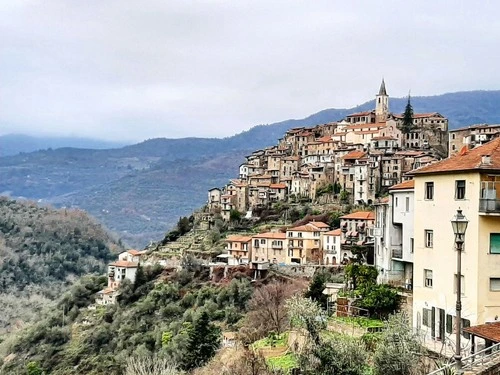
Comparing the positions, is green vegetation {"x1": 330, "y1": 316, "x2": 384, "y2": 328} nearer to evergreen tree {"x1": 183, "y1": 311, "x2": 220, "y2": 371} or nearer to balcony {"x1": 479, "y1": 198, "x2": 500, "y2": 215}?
balcony {"x1": 479, "y1": 198, "x2": 500, "y2": 215}

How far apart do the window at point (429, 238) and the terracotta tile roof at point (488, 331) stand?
442 cm

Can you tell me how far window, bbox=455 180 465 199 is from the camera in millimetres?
19250

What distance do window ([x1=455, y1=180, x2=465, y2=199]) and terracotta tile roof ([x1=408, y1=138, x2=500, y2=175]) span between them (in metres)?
0.37

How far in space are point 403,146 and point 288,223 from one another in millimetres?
22303

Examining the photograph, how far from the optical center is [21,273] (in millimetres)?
115688

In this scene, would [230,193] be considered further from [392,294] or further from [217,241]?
[392,294]

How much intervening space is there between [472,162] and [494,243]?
7.87ft

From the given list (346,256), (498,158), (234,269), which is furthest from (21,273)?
(498,158)

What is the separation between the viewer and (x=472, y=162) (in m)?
19.3

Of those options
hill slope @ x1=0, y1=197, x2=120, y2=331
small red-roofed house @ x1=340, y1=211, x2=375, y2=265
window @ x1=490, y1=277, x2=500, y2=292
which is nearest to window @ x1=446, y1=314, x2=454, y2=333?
window @ x1=490, y1=277, x2=500, y2=292

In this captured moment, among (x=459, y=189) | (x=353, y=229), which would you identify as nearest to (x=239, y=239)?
(x=353, y=229)

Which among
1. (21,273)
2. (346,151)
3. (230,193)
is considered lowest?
(21,273)

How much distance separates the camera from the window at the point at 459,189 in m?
19.2

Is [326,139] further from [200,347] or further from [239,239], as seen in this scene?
[200,347]
